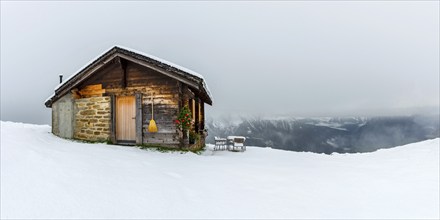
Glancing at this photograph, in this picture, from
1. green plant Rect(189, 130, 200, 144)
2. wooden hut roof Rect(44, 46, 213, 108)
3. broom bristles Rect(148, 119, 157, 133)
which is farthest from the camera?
green plant Rect(189, 130, 200, 144)

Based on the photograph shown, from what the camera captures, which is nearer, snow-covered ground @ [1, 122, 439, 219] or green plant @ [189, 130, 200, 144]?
snow-covered ground @ [1, 122, 439, 219]

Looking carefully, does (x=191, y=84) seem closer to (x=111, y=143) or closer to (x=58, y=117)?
(x=111, y=143)

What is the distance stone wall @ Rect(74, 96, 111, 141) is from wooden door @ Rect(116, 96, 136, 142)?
1.48 ft

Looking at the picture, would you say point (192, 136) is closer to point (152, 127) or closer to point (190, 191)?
point (152, 127)

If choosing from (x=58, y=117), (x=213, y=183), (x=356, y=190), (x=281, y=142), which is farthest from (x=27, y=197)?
(x=281, y=142)

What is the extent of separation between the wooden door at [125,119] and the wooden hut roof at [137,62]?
1.93m

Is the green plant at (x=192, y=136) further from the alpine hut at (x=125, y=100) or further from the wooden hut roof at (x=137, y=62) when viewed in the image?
the wooden hut roof at (x=137, y=62)

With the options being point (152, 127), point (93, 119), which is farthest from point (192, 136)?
point (93, 119)

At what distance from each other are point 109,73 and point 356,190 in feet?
37.2

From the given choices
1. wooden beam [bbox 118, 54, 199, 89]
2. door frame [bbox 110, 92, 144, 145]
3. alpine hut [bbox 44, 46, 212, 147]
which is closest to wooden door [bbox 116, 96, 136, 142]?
alpine hut [bbox 44, 46, 212, 147]

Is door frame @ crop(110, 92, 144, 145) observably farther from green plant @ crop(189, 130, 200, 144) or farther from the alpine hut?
green plant @ crop(189, 130, 200, 144)

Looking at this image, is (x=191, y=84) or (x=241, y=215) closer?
(x=241, y=215)

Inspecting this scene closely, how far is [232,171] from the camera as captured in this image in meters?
6.45

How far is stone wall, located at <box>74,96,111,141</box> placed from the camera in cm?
1095
